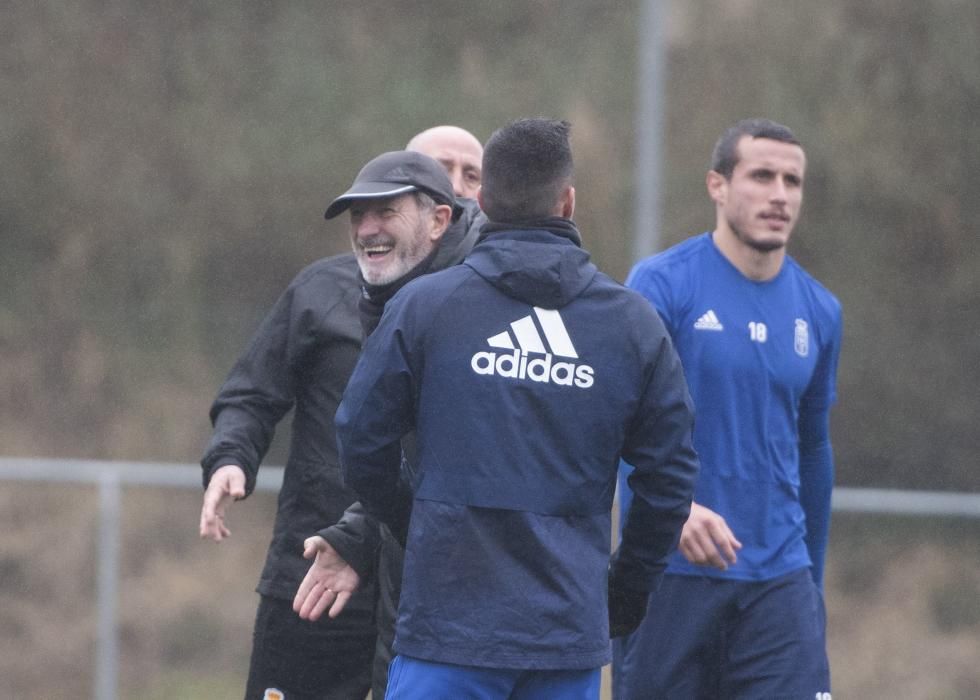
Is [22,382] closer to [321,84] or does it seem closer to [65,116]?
[65,116]

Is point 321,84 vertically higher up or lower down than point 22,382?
higher up

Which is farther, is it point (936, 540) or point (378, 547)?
point (936, 540)

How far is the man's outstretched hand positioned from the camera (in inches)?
141

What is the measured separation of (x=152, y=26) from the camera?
11852 mm

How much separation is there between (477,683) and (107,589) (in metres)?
5.12

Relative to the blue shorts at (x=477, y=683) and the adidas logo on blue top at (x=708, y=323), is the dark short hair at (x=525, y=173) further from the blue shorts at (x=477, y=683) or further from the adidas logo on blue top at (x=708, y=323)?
the adidas logo on blue top at (x=708, y=323)

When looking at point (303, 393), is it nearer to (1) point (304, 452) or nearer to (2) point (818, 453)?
(1) point (304, 452)

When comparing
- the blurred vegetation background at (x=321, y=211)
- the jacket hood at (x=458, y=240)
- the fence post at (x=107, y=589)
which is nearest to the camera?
the jacket hood at (x=458, y=240)

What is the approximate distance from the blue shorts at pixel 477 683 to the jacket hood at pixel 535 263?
0.71 metres

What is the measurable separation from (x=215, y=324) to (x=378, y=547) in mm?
7275

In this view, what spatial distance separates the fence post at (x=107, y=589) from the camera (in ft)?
25.9

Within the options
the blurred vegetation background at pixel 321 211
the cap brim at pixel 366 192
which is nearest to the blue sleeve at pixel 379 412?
the cap brim at pixel 366 192

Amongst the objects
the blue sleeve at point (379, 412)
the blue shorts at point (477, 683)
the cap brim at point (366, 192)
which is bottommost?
the blue shorts at point (477, 683)

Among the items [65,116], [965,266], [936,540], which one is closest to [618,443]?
[936,540]
